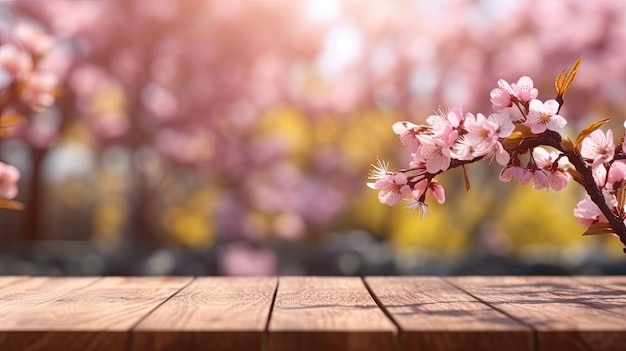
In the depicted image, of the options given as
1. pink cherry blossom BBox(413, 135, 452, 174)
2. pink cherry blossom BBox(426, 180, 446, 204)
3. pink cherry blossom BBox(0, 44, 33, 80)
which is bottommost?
pink cherry blossom BBox(426, 180, 446, 204)

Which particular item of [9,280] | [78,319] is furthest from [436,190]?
[9,280]

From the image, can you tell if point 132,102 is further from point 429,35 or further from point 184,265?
point 429,35

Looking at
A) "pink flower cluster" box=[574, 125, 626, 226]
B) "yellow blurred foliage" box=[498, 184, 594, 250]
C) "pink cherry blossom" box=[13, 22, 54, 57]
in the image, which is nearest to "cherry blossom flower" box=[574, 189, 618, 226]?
"pink flower cluster" box=[574, 125, 626, 226]

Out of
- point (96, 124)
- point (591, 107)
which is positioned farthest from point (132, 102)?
point (591, 107)

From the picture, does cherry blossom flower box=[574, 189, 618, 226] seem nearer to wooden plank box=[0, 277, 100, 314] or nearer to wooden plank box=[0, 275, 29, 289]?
wooden plank box=[0, 277, 100, 314]

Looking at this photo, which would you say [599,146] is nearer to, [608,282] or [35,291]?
[608,282]

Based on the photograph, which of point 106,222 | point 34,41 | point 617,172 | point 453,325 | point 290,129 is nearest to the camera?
point 453,325
